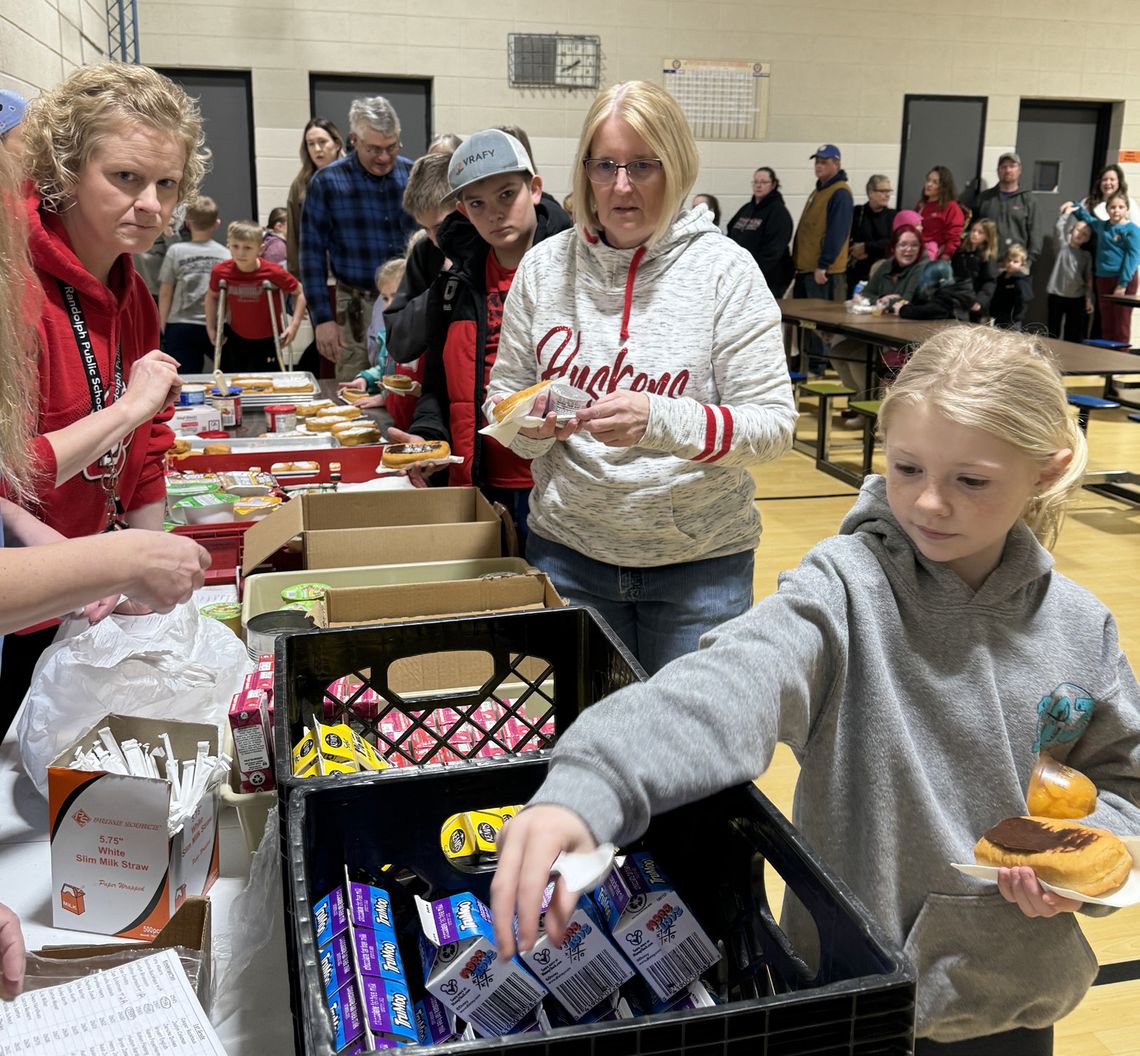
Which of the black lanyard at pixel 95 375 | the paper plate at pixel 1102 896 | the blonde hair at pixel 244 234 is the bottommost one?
the paper plate at pixel 1102 896

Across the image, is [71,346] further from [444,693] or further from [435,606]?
[444,693]

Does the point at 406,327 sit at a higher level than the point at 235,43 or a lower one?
lower

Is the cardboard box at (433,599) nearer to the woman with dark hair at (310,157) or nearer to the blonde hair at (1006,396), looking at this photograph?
the blonde hair at (1006,396)

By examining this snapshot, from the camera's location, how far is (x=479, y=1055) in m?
0.60

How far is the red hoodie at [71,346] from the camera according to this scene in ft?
5.60

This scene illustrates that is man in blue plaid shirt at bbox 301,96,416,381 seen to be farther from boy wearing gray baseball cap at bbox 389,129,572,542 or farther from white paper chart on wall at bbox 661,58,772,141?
white paper chart on wall at bbox 661,58,772,141

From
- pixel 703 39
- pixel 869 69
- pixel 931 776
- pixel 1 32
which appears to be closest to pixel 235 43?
pixel 703 39

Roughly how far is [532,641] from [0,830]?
2.29 feet

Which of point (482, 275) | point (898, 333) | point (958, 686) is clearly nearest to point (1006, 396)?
point (958, 686)

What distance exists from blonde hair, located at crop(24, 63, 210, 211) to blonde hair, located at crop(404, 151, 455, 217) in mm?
1263

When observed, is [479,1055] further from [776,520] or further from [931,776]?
[776,520]

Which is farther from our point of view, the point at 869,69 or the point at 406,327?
the point at 869,69

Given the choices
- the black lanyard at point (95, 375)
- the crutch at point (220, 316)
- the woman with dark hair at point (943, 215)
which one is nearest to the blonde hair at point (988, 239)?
the woman with dark hair at point (943, 215)

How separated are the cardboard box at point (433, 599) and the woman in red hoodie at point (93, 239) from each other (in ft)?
1.44
